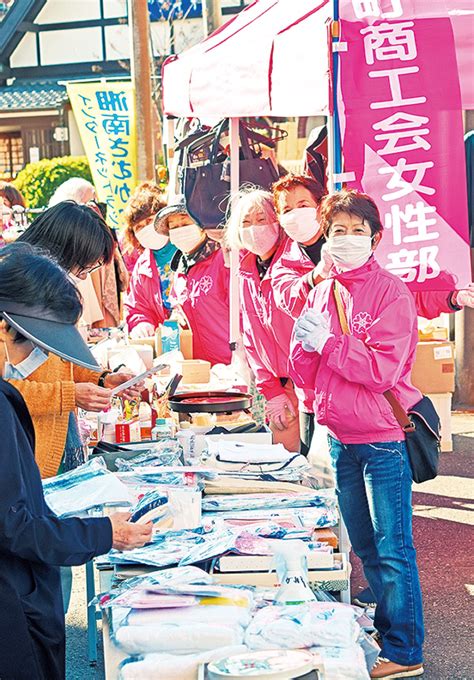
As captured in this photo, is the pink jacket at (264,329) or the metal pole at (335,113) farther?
the pink jacket at (264,329)

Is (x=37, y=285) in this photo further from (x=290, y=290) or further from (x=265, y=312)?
(x=265, y=312)

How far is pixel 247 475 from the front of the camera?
385 cm

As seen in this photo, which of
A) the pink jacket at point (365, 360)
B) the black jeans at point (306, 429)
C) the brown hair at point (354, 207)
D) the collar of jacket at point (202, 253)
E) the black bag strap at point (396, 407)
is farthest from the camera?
the collar of jacket at point (202, 253)

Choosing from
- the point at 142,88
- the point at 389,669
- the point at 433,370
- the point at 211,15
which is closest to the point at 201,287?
the point at 433,370

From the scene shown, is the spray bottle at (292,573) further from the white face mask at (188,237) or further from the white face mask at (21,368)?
the white face mask at (188,237)

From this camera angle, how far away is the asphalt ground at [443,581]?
4.48 metres

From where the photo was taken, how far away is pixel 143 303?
320 inches

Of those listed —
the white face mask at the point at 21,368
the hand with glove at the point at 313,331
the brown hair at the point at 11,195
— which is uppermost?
the brown hair at the point at 11,195

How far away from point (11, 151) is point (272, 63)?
79.2 ft

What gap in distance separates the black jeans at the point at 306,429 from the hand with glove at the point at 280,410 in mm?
154

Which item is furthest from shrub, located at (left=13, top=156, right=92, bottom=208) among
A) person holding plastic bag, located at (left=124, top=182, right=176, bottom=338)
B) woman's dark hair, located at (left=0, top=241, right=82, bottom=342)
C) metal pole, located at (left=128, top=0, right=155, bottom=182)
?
woman's dark hair, located at (left=0, top=241, right=82, bottom=342)

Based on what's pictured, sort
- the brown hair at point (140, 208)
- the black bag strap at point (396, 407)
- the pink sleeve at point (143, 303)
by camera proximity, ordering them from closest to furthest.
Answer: the black bag strap at point (396, 407)
the pink sleeve at point (143, 303)
the brown hair at point (140, 208)

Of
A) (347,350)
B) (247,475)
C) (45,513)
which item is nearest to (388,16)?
(347,350)

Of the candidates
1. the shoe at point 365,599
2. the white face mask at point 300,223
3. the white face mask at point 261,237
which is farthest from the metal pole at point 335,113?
the shoe at point 365,599
